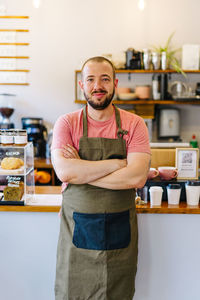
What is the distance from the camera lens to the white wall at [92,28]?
455 cm

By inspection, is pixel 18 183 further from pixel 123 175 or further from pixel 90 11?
pixel 90 11

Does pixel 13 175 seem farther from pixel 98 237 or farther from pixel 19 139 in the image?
pixel 98 237

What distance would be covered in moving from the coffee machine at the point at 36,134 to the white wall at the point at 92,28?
2.07 ft

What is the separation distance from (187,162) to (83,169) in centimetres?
84

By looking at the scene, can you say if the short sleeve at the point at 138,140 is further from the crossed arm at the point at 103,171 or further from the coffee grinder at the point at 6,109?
the coffee grinder at the point at 6,109

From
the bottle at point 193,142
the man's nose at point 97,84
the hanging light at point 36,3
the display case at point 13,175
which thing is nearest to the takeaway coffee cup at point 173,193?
the man's nose at point 97,84

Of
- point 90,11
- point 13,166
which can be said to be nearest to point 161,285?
point 13,166

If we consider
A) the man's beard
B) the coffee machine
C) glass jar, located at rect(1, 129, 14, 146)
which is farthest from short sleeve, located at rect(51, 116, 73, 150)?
the coffee machine

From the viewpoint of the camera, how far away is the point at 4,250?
Result: 213 cm

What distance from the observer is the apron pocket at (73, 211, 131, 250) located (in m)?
1.74

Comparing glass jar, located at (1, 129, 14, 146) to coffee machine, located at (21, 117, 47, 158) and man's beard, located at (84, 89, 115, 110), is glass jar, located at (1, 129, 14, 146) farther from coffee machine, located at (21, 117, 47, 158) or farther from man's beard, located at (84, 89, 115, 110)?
coffee machine, located at (21, 117, 47, 158)

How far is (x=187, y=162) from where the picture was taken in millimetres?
2268

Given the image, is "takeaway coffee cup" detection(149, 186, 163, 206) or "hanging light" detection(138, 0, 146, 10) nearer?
"takeaway coffee cup" detection(149, 186, 163, 206)

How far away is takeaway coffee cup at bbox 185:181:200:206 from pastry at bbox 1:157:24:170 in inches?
38.9
